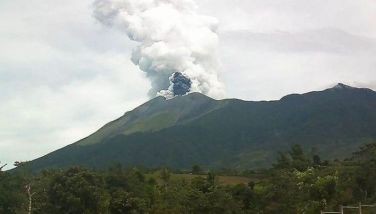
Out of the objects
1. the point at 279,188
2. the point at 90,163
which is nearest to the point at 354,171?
the point at 279,188

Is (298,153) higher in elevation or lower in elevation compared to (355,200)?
higher

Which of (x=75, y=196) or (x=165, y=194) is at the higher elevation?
(x=165, y=194)

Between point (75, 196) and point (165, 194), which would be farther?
point (165, 194)

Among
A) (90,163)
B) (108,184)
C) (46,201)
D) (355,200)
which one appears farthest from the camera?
(90,163)

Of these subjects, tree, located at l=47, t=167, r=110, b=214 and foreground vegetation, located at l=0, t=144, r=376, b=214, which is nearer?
tree, located at l=47, t=167, r=110, b=214

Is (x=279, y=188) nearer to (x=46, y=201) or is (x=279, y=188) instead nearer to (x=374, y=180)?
(x=374, y=180)

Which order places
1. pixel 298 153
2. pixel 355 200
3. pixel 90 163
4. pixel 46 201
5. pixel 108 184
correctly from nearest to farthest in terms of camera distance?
pixel 46 201, pixel 355 200, pixel 108 184, pixel 298 153, pixel 90 163

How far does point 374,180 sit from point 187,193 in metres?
18.9

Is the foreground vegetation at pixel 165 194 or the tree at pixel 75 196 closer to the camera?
the tree at pixel 75 196

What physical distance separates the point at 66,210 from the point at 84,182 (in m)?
2.96

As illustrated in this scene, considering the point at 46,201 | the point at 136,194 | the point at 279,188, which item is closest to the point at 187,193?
the point at 136,194

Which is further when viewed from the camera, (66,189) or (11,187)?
(11,187)

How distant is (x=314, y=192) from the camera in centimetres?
6256

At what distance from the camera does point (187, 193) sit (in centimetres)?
6125
